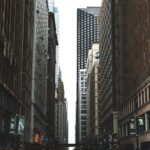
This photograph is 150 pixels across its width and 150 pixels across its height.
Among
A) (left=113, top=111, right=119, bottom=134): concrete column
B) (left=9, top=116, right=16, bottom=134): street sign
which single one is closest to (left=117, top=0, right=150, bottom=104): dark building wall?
(left=113, top=111, right=119, bottom=134): concrete column

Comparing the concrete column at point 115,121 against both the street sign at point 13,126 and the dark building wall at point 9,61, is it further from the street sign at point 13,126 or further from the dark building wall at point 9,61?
the street sign at point 13,126

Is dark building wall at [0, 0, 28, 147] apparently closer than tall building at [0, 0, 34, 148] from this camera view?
Yes

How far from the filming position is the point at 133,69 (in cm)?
8650

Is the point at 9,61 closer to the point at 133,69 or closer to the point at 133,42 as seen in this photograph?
the point at 133,69

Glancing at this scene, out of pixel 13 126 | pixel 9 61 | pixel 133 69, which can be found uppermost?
pixel 133 69

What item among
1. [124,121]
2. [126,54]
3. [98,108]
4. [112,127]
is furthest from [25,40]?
[98,108]

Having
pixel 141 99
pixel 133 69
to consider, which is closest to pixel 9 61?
pixel 141 99

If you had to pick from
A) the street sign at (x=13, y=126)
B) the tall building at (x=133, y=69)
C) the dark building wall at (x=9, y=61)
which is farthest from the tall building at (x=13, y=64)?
the tall building at (x=133, y=69)

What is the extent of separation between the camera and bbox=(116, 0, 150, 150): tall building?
70.4 metres

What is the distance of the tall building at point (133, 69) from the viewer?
70.4m

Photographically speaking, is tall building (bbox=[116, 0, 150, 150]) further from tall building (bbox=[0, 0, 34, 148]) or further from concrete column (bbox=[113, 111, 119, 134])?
tall building (bbox=[0, 0, 34, 148])

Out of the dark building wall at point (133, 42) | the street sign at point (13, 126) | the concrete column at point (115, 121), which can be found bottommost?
the street sign at point (13, 126)

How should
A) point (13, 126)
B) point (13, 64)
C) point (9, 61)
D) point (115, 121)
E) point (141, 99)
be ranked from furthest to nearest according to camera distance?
point (115, 121)
point (141, 99)
point (13, 64)
point (9, 61)
point (13, 126)

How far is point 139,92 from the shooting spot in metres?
79.1
